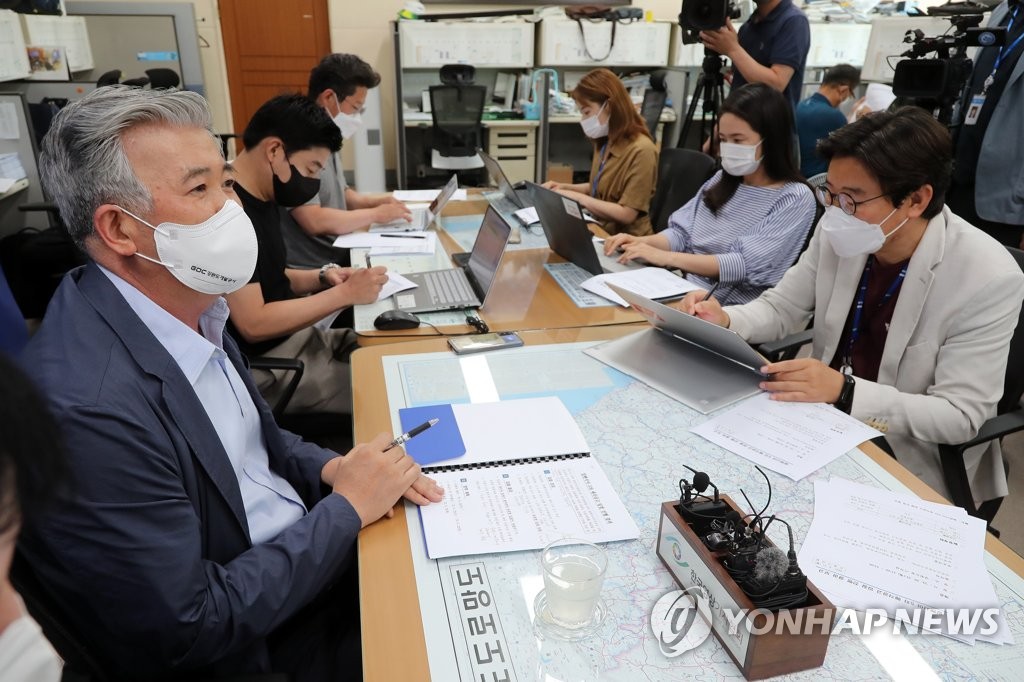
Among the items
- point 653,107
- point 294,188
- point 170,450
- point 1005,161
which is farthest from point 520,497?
point 653,107

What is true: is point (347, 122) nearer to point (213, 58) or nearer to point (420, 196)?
point (420, 196)

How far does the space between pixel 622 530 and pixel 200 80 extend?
5.66 m

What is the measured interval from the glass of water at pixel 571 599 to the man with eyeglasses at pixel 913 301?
0.68 meters

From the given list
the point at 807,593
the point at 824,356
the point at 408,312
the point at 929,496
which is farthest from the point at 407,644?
the point at 824,356

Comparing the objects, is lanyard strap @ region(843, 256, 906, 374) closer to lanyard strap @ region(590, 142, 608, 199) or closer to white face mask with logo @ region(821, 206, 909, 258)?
white face mask with logo @ region(821, 206, 909, 258)

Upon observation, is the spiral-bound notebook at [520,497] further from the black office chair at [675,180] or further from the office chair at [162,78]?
the office chair at [162,78]

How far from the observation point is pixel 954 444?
54.0 inches

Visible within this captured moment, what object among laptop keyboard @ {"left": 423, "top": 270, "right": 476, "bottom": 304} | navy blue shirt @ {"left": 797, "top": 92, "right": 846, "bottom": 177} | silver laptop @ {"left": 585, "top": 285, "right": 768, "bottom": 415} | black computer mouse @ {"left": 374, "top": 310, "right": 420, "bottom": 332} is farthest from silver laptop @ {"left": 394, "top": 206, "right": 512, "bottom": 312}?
navy blue shirt @ {"left": 797, "top": 92, "right": 846, "bottom": 177}

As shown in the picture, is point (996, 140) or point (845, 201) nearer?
point (845, 201)

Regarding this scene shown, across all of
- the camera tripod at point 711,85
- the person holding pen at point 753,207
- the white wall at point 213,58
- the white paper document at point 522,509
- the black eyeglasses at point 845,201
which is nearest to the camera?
the white paper document at point 522,509

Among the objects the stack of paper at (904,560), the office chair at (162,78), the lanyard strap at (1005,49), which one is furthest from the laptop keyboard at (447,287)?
the office chair at (162,78)

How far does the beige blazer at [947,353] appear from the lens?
135 centimetres

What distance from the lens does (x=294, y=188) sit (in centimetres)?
203

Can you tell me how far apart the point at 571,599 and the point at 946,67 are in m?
2.71
